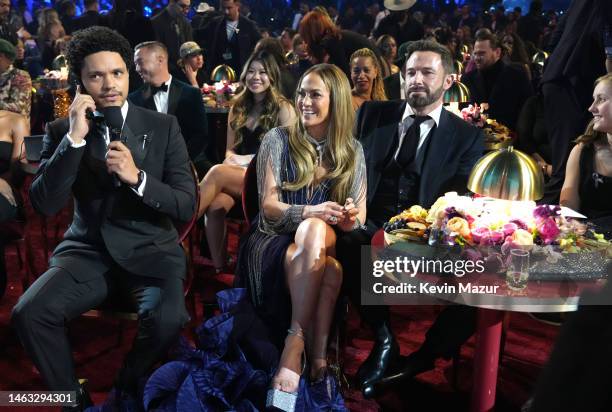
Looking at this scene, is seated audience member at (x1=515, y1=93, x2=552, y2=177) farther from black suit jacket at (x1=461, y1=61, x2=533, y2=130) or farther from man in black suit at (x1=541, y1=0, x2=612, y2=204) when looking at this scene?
man in black suit at (x1=541, y1=0, x2=612, y2=204)

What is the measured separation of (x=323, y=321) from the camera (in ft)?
9.49

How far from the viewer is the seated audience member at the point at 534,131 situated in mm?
5141

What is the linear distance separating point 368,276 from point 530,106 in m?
2.97

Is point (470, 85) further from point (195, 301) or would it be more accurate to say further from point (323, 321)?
point (323, 321)

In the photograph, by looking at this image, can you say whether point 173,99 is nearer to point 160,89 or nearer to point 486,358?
point 160,89

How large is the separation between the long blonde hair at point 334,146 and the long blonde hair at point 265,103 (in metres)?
1.28

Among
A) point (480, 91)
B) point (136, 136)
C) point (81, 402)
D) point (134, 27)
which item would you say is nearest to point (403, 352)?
point (81, 402)

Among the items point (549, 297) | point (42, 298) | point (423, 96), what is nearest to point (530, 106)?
point (423, 96)

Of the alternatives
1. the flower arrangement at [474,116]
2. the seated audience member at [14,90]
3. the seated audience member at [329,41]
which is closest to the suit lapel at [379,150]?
the flower arrangement at [474,116]

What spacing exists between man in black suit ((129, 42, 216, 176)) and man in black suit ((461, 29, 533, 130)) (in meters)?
2.44

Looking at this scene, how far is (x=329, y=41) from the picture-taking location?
6.55 m

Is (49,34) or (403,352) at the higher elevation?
(49,34)

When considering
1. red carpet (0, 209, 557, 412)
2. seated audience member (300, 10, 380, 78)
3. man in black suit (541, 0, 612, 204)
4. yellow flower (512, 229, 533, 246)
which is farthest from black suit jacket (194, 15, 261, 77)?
yellow flower (512, 229, 533, 246)

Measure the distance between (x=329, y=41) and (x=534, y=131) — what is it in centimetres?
224
